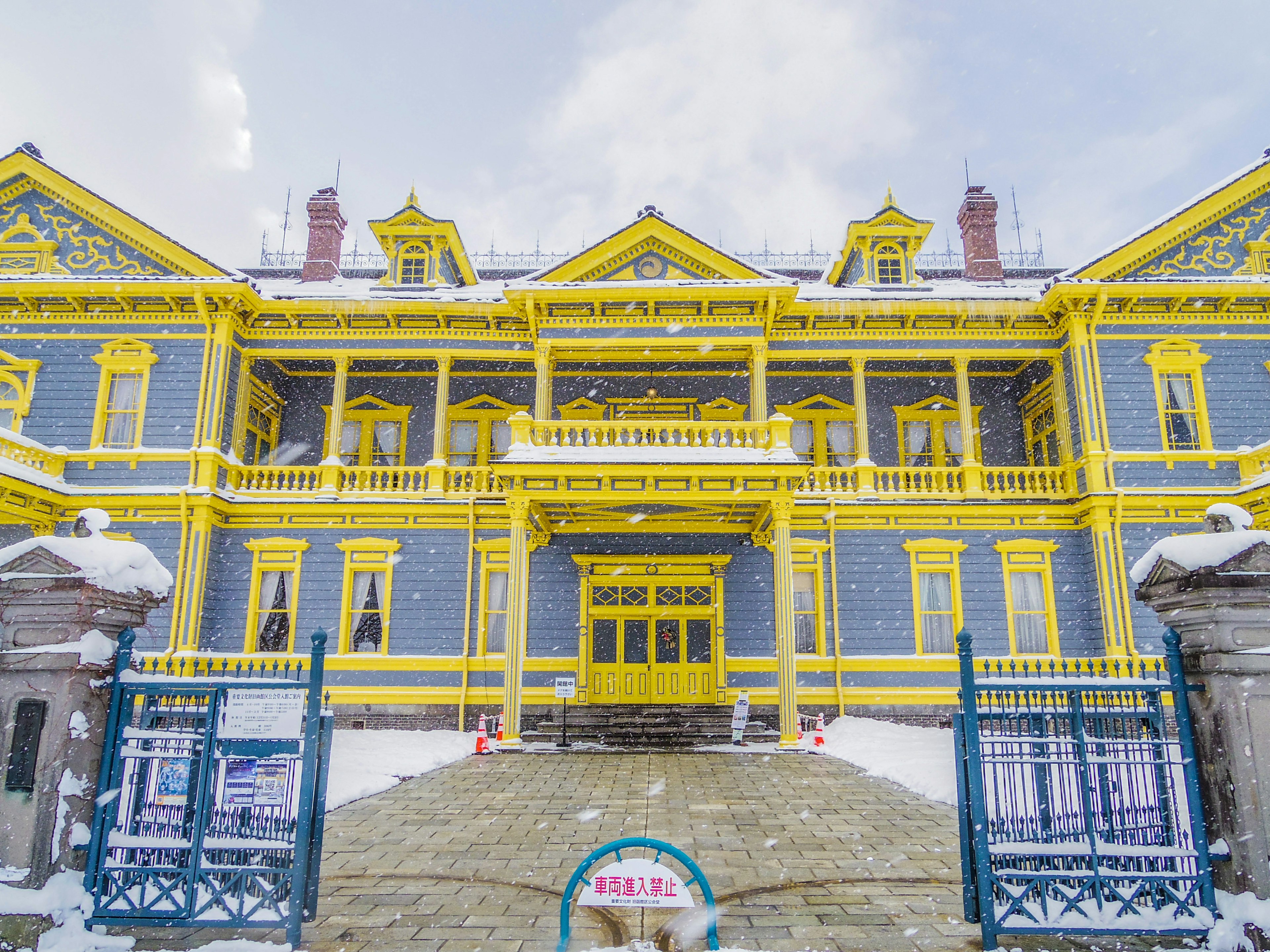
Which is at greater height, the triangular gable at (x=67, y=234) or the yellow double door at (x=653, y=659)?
the triangular gable at (x=67, y=234)

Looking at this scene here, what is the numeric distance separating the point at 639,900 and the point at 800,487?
46.2 ft

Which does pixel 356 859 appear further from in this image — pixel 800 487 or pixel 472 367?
pixel 472 367

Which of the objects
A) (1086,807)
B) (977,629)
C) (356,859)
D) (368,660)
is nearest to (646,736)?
(368,660)

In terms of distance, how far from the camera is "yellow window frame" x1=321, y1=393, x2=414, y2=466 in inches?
760

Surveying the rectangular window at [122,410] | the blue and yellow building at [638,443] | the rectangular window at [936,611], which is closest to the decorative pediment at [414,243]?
the blue and yellow building at [638,443]

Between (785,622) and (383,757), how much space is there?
7.17 m

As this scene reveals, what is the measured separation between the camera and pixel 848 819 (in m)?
8.05

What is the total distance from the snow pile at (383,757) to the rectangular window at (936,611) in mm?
9713

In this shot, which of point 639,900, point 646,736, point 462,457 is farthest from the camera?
point 462,457

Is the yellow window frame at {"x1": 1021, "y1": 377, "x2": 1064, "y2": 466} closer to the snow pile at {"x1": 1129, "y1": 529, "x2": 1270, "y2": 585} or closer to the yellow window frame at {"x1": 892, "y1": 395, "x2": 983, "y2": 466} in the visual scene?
the yellow window frame at {"x1": 892, "y1": 395, "x2": 983, "y2": 466}

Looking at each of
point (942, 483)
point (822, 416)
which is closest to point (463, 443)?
point (822, 416)

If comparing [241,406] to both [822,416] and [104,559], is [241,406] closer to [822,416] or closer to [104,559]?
[822,416]

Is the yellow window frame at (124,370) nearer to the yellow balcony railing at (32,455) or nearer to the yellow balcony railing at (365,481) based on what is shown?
the yellow balcony railing at (32,455)

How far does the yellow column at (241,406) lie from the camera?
58.1 feet
